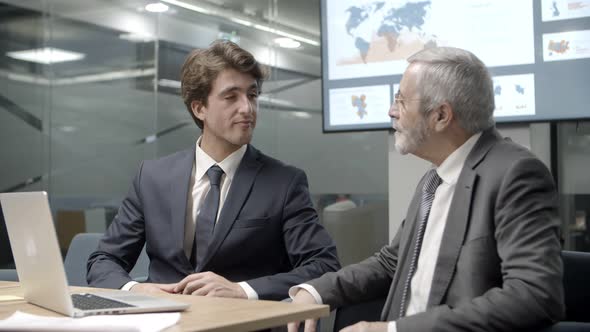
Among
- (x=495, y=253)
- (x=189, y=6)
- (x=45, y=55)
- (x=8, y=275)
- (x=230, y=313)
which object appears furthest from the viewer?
(x=45, y=55)

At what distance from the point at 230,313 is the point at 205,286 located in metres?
0.57

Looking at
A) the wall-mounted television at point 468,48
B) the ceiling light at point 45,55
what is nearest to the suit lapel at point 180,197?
the wall-mounted television at point 468,48

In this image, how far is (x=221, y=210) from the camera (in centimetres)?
259

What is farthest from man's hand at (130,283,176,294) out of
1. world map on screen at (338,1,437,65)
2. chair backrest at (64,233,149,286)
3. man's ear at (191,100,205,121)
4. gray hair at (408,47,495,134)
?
world map on screen at (338,1,437,65)

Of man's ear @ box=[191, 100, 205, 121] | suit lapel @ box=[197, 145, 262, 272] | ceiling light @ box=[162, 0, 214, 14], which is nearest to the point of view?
suit lapel @ box=[197, 145, 262, 272]

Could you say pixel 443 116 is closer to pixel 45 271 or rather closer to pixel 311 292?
pixel 311 292

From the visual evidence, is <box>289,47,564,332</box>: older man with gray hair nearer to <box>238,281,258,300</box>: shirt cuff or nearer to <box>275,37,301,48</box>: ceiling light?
<box>238,281,258,300</box>: shirt cuff

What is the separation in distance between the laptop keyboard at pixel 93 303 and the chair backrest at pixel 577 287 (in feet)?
4.11

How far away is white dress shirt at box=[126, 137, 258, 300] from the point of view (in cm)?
265

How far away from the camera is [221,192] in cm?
269

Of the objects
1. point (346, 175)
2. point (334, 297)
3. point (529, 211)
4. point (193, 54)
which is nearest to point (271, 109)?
point (346, 175)

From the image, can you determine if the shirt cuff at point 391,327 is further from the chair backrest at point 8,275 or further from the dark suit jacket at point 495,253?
the chair backrest at point 8,275

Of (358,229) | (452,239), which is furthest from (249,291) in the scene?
(358,229)

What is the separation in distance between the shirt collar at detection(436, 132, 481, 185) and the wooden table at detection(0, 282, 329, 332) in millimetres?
586
